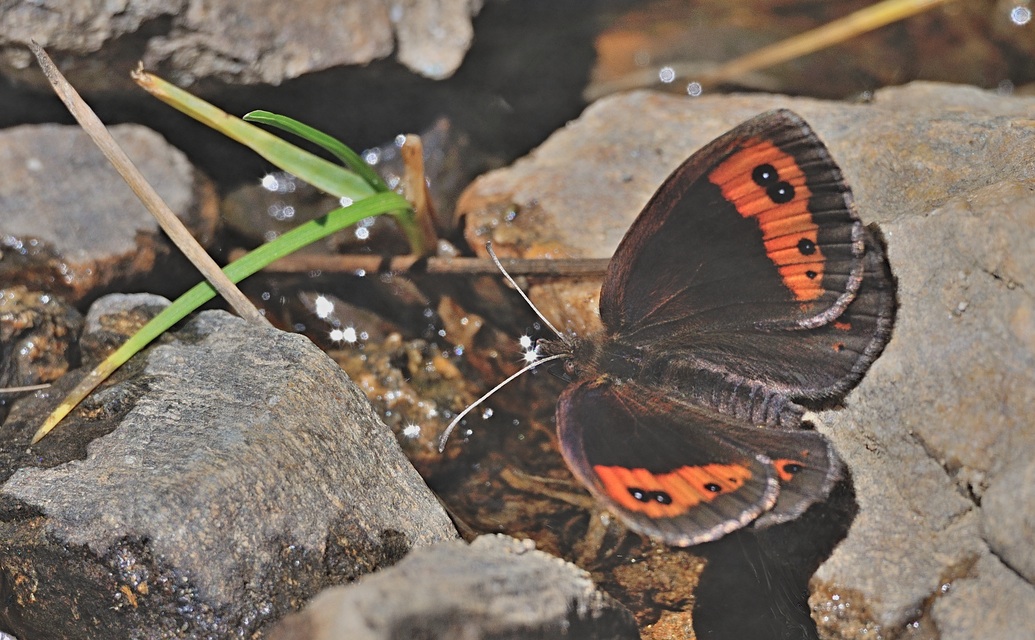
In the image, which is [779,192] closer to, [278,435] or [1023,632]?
[1023,632]

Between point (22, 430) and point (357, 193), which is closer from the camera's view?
point (22, 430)

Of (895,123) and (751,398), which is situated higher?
(895,123)

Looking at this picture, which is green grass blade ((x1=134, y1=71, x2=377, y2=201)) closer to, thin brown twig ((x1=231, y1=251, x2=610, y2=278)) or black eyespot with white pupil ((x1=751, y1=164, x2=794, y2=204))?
thin brown twig ((x1=231, y1=251, x2=610, y2=278))

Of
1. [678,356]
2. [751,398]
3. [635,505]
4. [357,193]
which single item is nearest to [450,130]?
[357,193]

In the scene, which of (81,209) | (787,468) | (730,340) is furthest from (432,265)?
(787,468)

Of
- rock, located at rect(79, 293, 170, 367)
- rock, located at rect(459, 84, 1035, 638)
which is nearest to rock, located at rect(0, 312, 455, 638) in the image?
rock, located at rect(79, 293, 170, 367)

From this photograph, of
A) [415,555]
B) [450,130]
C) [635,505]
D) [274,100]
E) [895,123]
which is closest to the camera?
[415,555]
